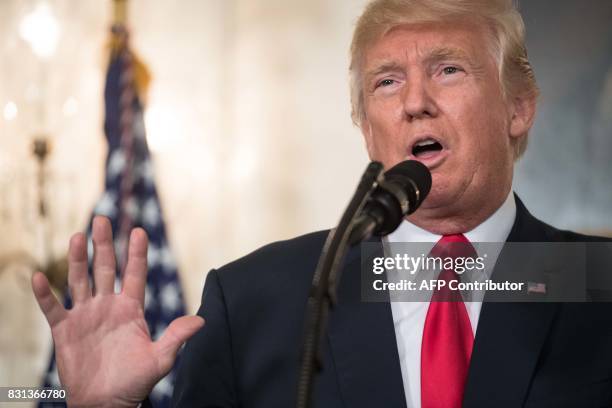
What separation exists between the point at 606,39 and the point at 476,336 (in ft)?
5.93

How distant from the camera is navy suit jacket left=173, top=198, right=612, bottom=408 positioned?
1492 millimetres

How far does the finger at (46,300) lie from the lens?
1354 millimetres

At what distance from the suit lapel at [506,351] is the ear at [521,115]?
0.45 metres

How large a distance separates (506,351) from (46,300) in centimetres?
82

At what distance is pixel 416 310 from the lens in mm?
1612

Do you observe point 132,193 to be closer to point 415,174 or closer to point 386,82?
point 386,82

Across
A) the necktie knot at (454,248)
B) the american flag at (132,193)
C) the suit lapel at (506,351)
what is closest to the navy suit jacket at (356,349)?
the suit lapel at (506,351)

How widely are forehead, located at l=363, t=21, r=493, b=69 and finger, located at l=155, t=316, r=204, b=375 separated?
728mm

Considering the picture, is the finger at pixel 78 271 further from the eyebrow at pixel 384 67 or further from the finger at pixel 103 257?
the eyebrow at pixel 384 67

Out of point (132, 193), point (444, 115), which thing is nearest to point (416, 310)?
point (444, 115)

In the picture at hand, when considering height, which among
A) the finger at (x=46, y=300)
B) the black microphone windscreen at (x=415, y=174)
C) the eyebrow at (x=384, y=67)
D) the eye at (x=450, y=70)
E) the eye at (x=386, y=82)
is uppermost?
the eyebrow at (x=384, y=67)

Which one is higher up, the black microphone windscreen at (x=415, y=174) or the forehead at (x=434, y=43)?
the forehead at (x=434, y=43)

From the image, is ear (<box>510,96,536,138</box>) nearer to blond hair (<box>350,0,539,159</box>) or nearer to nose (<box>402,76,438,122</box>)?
blond hair (<box>350,0,539,159</box>)

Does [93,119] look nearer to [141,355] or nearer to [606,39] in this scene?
[606,39]
